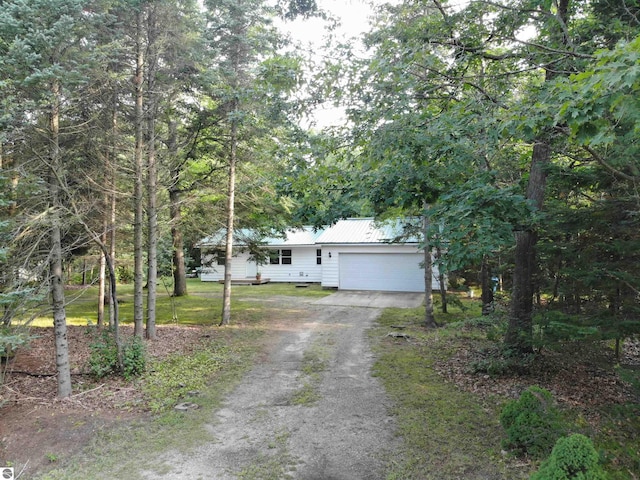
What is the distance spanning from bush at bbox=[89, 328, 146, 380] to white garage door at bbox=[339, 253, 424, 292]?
47.4 ft

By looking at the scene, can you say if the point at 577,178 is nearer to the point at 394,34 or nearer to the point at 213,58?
the point at 394,34

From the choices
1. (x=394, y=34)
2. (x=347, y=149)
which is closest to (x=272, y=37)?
(x=394, y=34)

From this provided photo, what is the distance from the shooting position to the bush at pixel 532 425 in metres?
4.28

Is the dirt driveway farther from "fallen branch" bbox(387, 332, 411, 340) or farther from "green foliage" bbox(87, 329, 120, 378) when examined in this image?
"green foliage" bbox(87, 329, 120, 378)

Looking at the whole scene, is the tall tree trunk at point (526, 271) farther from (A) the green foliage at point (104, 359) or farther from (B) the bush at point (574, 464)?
(A) the green foliage at point (104, 359)

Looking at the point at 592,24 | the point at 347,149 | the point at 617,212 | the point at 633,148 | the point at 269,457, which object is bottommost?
the point at 269,457

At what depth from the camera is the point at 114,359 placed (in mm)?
7188

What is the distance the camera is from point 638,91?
2943 millimetres

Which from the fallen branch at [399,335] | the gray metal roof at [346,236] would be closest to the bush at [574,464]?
the fallen branch at [399,335]

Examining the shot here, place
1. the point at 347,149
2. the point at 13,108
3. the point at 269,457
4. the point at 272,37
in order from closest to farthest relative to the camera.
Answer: the point at 269,457 → the point at 13,108 → the point at 347,149 → the point at 272,37

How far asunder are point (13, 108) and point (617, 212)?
8326mm

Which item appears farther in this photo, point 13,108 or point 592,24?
point 592,24

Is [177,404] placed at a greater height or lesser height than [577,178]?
lesser

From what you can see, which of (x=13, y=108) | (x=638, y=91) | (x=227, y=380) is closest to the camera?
(x=638, y=91)
